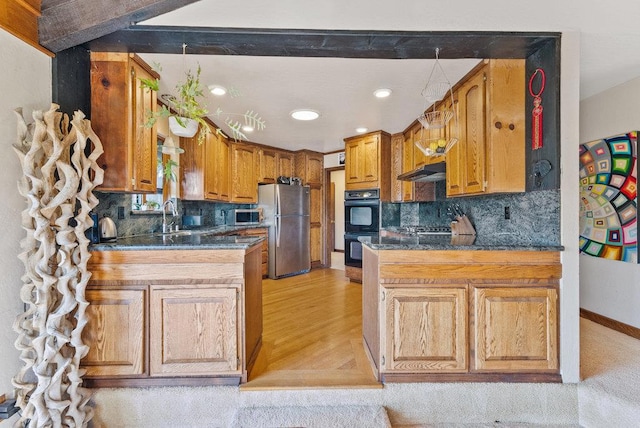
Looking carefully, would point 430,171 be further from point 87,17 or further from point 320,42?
point 87,17

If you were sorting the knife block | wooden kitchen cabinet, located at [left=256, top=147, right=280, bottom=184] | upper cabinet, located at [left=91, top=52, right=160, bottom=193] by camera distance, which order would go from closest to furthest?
upper cabinet, located at [left=91, top=52, right=160, bottom=193]
the knife block
wooden kitchen cabinet, located at [left=256, top=147, right=280, bottom=184]

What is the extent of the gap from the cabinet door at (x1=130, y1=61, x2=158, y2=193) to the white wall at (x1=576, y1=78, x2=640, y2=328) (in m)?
3.84

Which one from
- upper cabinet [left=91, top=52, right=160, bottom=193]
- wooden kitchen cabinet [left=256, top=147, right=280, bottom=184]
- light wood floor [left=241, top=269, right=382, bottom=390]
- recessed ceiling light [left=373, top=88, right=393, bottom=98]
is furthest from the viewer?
wooden kitchen cabinet [left=256, top=147, right=280, bottom=184]

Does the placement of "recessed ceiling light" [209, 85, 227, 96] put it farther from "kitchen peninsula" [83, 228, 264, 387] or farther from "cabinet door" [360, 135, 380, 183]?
"cabinet door" [360, 135, 380, 183]

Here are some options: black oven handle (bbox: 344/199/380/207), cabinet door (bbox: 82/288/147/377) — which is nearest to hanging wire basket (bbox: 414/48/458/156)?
black oven handle (bbox: 344/199/380/207)

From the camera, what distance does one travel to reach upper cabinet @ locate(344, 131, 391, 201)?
4.08 metres

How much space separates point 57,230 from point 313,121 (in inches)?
109

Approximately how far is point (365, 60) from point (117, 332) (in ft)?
8.03

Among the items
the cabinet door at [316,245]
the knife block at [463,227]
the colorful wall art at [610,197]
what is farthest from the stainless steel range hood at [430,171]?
the cabinet door at [316,245]

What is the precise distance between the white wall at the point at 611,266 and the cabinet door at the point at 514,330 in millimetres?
1384

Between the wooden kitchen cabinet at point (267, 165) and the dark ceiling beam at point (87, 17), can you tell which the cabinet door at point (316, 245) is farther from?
the dark ceiling beam at point (87, 17)

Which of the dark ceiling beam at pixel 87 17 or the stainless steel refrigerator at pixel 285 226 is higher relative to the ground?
the dark ceiling beam at pixel 87 17

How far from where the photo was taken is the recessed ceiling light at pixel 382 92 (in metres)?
2.62

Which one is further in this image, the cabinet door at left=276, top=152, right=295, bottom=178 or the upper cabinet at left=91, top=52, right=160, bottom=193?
the cabinet door at left=276, top=152, right=295, bottom=178
